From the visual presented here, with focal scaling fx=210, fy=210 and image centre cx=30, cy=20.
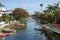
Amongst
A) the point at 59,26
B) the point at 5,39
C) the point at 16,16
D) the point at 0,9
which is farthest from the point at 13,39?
the point at 0,9

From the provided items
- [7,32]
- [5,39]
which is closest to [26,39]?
[5,39]

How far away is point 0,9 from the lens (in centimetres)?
11156

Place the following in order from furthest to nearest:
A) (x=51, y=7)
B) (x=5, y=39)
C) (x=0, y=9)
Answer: (x=0, y=9), (x=51, y=7), (x=5, y=39)

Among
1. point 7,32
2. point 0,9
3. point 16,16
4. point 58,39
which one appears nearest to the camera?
point 58,39

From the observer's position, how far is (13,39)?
1484 inches

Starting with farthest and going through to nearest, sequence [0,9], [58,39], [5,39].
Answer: [0,9], [5,39], [58,39]

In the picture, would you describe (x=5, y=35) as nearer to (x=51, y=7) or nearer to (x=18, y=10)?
(x=51, y=7)

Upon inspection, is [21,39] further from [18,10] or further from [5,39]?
[18,10]

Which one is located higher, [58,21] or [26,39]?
[58,21]

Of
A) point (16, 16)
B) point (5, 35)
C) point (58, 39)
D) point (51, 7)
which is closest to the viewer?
point (58, 39)

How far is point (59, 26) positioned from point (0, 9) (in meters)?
74.0

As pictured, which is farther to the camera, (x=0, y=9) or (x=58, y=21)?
(x=0, y=9)

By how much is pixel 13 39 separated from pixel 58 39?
10471mm

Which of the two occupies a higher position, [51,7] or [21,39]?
[51,7]
